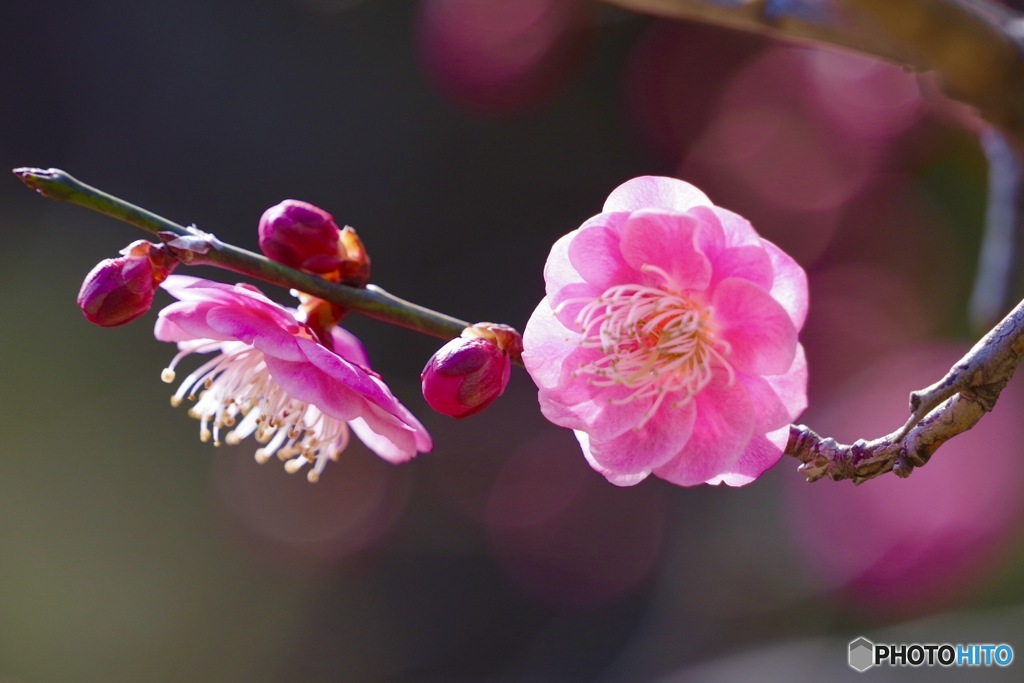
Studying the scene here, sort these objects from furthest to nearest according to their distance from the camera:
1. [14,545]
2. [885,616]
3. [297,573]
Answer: [297,573]
[14,545]
[885,616]

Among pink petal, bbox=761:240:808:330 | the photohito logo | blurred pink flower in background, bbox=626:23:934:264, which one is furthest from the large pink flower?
blurred pink flower in background, bbox=626:23:934:264

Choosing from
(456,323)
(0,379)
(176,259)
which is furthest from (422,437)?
(0,379)

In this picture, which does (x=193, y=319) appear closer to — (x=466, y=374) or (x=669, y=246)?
(x=466, y=374)

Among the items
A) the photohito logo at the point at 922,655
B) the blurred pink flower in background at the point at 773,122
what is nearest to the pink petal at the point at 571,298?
the photohito logo at the point at 922,655

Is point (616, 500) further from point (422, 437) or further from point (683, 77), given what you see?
point (422, 437)

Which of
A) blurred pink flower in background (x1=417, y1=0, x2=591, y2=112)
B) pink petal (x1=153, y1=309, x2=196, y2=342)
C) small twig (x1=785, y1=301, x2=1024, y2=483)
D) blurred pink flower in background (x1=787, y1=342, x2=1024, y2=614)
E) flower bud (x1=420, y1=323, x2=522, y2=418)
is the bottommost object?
small twig (x1=785, y1=301, x2=1024, y2=483)

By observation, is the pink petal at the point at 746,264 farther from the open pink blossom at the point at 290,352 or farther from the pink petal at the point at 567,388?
the open pink blossom at the point at 290,352

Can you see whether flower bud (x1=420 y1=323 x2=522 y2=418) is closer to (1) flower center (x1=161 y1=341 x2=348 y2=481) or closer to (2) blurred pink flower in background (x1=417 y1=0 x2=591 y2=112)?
(1) flower center (x1=161 y1=341 x2=348 y2=481)
